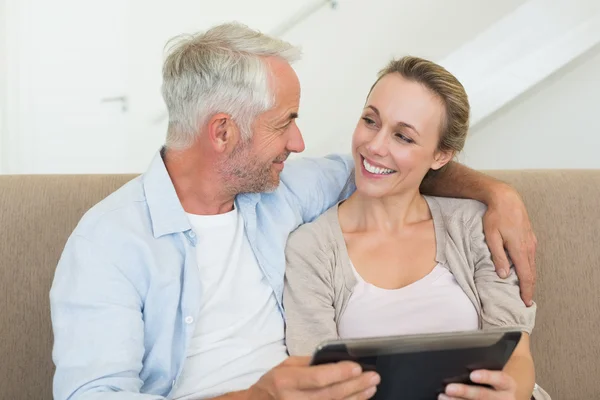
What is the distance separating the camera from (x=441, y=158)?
1.74 m

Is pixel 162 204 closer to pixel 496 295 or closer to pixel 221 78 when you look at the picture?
pixel 221 78

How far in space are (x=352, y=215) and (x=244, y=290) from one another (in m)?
0.33

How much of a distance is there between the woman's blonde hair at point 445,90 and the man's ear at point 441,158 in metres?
0.01

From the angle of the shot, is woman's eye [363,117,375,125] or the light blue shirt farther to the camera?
woman's eye [363,117,375,125]

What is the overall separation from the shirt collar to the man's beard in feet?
0.40

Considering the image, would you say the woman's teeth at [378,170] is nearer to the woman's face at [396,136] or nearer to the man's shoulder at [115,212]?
the woman's face at [396,136]

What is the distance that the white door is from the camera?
11.5ft

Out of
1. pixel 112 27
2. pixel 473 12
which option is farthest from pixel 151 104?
pixel 473 12

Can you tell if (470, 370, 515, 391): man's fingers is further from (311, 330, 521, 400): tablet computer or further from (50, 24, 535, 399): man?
(50, 24, 535, 399): man

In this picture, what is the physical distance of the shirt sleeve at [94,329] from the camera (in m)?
1.31

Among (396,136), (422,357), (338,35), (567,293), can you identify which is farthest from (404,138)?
(338,35)

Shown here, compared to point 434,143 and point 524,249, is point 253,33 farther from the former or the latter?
point 524,249

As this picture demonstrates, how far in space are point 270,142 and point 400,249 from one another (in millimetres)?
390

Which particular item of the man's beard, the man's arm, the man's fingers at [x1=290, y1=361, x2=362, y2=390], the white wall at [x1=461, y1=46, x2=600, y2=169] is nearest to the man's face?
the man's beard
